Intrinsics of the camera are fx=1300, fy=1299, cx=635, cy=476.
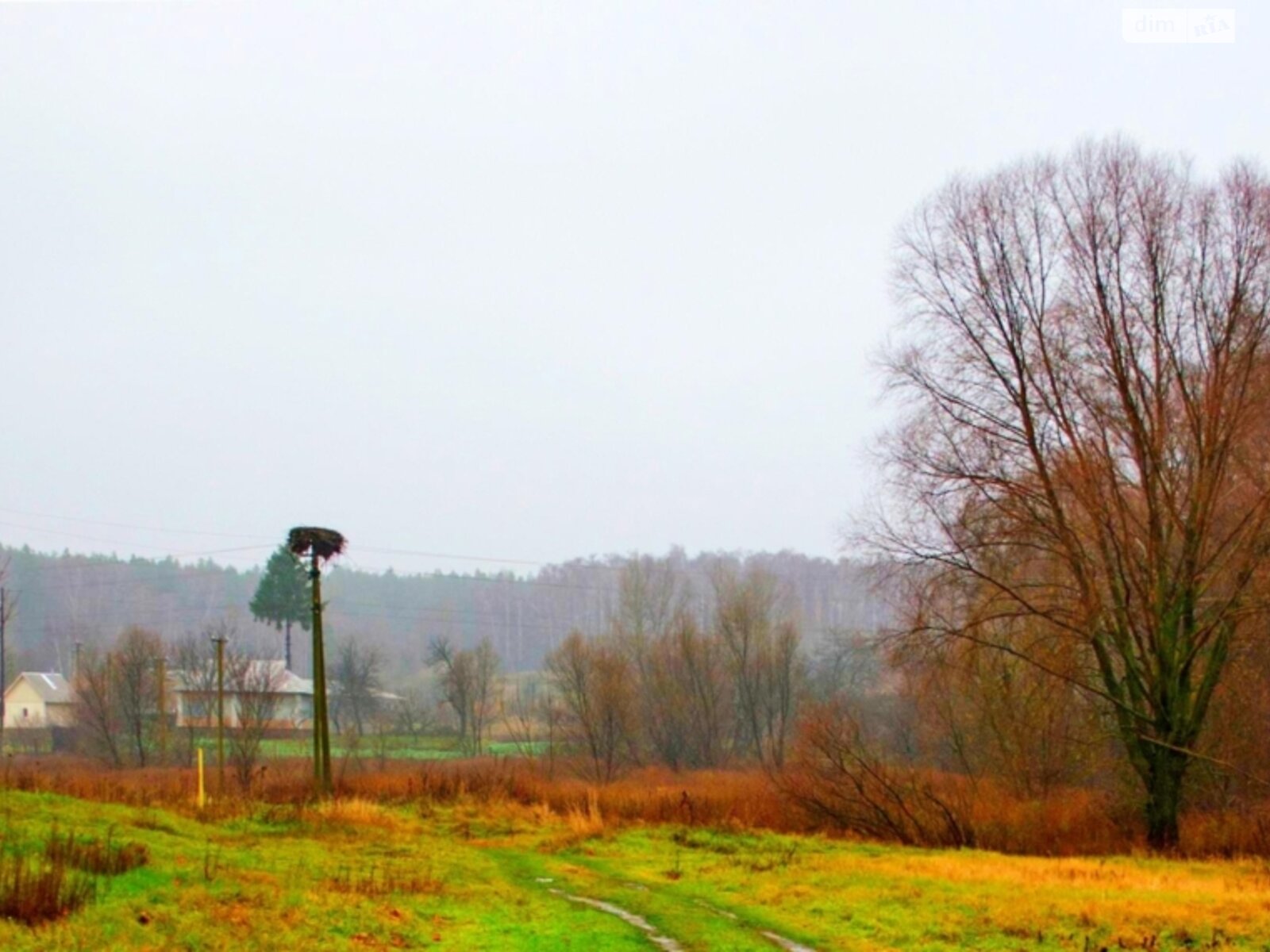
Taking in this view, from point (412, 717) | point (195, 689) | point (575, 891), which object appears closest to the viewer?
point (575, 891)

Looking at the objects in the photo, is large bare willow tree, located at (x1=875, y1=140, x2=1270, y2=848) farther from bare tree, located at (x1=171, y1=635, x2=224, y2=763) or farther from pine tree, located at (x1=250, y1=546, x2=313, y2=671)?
pine tree, located at (x1=250, y1=546, x2=313, y2=671)

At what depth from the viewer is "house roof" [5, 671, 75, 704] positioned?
9769cm

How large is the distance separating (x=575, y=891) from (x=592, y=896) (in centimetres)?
74

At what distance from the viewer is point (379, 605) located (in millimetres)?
154250

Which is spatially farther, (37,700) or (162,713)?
(37,700)

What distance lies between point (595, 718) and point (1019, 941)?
5435 cm

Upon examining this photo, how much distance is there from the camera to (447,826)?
102 ft

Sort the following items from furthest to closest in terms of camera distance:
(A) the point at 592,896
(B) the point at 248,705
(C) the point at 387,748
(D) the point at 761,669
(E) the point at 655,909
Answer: (C) the point at 387,748, (D) the point at 761,669, (B) the point at 248,705, (A) the point at 592,896, (E) the point at 655,909

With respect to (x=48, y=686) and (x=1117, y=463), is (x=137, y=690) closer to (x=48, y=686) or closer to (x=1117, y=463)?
(x=48, y=686)

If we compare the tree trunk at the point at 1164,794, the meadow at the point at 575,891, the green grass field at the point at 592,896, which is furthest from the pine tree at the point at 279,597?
the tree trunk at the point at 1164,794

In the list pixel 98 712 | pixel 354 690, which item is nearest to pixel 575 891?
pixel 98 712

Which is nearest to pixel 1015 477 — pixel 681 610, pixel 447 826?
pixel 447 826

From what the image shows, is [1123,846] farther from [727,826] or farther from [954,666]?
[727,826]

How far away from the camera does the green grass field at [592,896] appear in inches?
499
